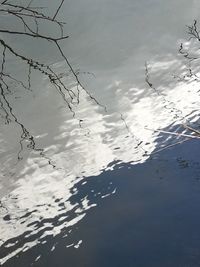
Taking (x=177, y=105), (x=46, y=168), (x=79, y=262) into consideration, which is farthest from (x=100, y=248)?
(x=177, y=105)

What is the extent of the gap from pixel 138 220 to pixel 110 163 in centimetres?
161

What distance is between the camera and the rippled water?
6.64 metres

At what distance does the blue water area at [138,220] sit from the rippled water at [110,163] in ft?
0.06

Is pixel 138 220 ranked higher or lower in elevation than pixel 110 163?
lower

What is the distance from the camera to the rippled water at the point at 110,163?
6.64 meters

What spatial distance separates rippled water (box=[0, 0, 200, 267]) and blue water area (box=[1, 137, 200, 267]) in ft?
0.06

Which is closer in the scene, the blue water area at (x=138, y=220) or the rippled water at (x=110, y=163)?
the blue water area at (x=138, y=220)

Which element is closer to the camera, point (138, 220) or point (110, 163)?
point (138, 220)

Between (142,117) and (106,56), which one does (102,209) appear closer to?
(142,117)

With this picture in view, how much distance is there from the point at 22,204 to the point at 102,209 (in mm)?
1518

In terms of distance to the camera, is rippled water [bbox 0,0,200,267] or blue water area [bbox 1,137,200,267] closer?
blue water area [bbox 1,137,200,267]

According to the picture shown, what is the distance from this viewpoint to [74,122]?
31.4ft

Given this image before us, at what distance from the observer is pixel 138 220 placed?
7.04m

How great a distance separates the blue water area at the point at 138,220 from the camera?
252 inches
